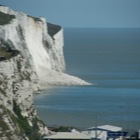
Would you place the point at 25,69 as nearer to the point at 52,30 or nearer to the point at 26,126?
the point at 26,126

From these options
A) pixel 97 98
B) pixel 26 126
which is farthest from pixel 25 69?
pixel 97 98

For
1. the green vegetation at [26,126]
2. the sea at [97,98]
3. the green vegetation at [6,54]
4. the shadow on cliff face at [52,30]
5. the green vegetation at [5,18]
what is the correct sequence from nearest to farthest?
the green vegetation at [26,126], the green vegetation at [6,54], the sea at [97,98], the green vegetation at [5,18], the shadow on cliff face at [52,30]

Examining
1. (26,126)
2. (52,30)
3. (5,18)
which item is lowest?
(26,126)

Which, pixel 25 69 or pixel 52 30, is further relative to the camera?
pixel 52 30

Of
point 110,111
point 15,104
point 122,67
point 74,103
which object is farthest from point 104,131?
point 122,67

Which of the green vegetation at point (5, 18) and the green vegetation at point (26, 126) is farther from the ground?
the green vegetation at point (5, 18)

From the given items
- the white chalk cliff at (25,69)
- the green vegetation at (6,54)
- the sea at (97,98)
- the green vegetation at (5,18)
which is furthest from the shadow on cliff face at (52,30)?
the green vegetation at (6,54)

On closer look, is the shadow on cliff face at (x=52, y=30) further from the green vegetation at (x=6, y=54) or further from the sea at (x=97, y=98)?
the green vegetation at (x=6, y=54)
